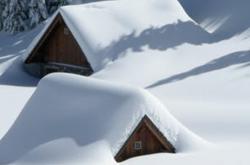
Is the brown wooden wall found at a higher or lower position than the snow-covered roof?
lower

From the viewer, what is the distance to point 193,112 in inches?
920

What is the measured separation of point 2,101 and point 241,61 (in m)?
10.4

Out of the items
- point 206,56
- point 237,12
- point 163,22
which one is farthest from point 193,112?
point 237,12

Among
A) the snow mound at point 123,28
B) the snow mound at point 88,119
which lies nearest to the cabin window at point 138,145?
the snow mound at point 88,119

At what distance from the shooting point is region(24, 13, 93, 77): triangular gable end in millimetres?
33125

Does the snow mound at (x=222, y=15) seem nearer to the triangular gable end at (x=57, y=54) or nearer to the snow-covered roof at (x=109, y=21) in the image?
the snow-covered roof at (x=109, y=21)

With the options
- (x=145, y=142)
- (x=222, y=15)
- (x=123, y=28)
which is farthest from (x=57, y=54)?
(x=145, y=142)

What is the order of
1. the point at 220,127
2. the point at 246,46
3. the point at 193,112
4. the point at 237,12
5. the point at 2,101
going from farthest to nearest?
1. the point at 237,12
2. the point at 246,46
3. the point at 2,101
4. the point at 193,112
5. the point at 220,127

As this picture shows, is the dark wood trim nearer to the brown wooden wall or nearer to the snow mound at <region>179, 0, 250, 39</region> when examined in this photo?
the brown wooden wall

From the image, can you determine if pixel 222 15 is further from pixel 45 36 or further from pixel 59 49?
pixel 45 36

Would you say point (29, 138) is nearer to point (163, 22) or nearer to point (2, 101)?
point (2, 101)

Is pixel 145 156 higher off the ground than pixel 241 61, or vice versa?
pixel 145 156

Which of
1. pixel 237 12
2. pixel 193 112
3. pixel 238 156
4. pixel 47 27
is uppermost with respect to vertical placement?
pixel 238 156

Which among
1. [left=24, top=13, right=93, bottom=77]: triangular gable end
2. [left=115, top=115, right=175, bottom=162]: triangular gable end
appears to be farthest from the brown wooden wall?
[left=115, top=115, right=175, bottom=162]: triangular gable end
